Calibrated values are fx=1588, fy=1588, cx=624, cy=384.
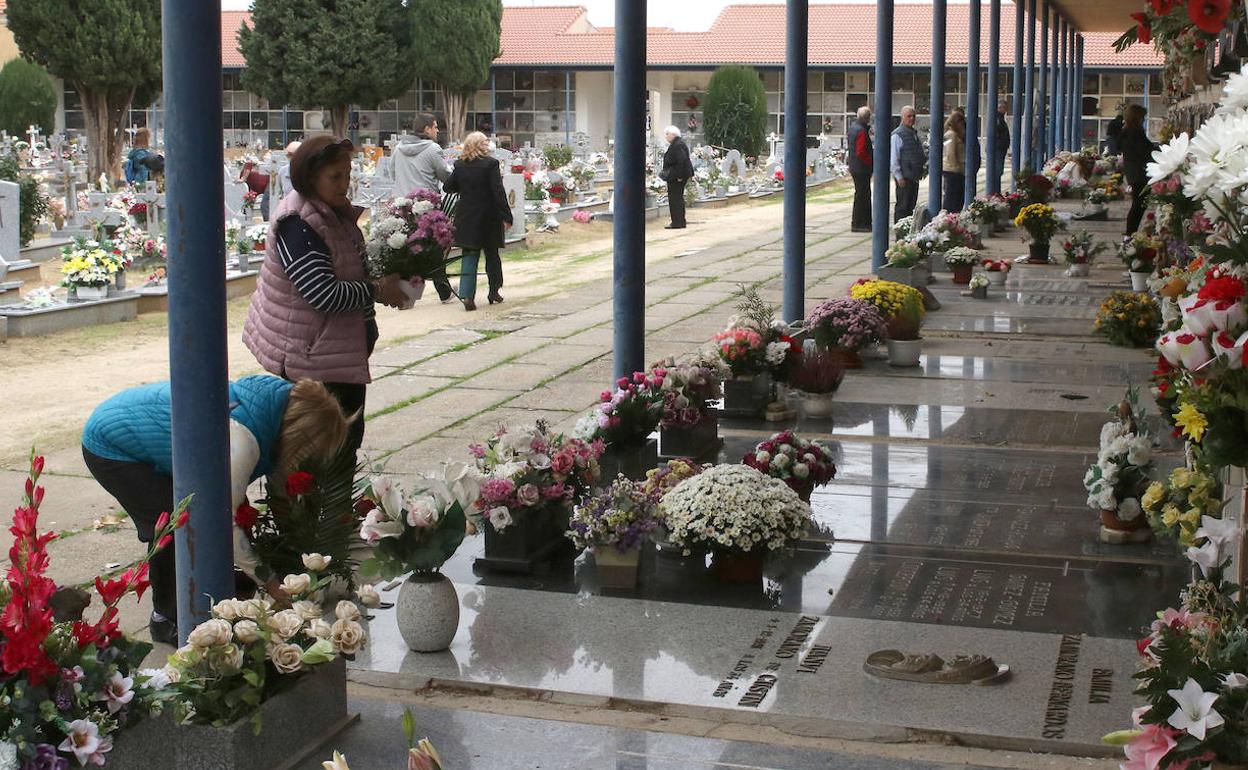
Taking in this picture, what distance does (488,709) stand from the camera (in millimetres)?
4508

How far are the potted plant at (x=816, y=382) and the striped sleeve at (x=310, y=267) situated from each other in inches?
141

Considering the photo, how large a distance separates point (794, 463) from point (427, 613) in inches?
82.6

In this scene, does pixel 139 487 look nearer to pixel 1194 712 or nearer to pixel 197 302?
pixel 197 302

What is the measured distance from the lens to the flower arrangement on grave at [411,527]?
4.89m

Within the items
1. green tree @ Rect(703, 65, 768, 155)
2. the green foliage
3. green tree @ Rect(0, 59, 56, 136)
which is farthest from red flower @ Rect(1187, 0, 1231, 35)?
green tree @ Rect(703, 65, 768, 155)

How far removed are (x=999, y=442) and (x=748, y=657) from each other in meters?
3.62

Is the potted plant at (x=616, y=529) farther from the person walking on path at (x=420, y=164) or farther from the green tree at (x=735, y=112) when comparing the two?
the green tree at (x=735, y=112)

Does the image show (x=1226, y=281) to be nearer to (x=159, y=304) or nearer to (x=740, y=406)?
(x=740, y=406)

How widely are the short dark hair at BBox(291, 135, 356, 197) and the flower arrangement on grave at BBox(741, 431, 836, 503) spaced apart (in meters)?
2.06

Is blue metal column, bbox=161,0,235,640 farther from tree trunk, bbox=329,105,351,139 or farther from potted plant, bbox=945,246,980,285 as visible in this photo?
tree trunk, bbox=329,105,351,139

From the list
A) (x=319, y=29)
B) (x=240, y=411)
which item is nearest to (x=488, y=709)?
(x=240, y=411)

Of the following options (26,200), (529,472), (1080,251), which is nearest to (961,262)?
(1080,251)

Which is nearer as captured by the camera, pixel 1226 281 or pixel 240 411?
pixel 1226 281

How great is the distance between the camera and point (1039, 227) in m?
16.7
